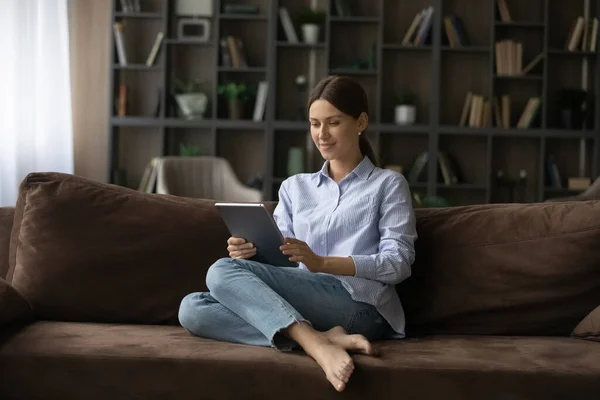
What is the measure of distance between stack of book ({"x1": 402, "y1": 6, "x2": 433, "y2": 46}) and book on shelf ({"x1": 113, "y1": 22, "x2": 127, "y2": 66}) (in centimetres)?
203

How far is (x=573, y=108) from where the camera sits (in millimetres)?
6324

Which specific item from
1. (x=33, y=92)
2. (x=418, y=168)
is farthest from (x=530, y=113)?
(x=33, y=92)

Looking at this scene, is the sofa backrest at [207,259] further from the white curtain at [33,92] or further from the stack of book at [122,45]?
the stack of book at [122,45]

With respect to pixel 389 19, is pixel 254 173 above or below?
below

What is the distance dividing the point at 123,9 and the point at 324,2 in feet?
4.91

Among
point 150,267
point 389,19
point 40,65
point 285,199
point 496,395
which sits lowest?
point 496,395

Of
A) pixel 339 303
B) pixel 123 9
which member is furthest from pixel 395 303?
pixel 123 9

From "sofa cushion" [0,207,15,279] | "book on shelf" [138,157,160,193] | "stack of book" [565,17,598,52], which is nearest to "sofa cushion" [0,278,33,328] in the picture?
"sofa cushion" [0,207,15,279]

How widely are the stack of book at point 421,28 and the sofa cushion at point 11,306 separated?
14.7ft

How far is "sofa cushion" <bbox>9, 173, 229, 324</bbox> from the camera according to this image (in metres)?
2.48

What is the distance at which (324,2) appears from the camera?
260 inches

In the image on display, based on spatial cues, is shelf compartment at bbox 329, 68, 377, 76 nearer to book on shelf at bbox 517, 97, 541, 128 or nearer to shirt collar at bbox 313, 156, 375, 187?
book on shelf at bbox 517, 97, 541, 128

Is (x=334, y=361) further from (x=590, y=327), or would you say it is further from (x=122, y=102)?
(x=122, y=102)

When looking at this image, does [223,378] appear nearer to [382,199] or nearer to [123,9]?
[382,199]
